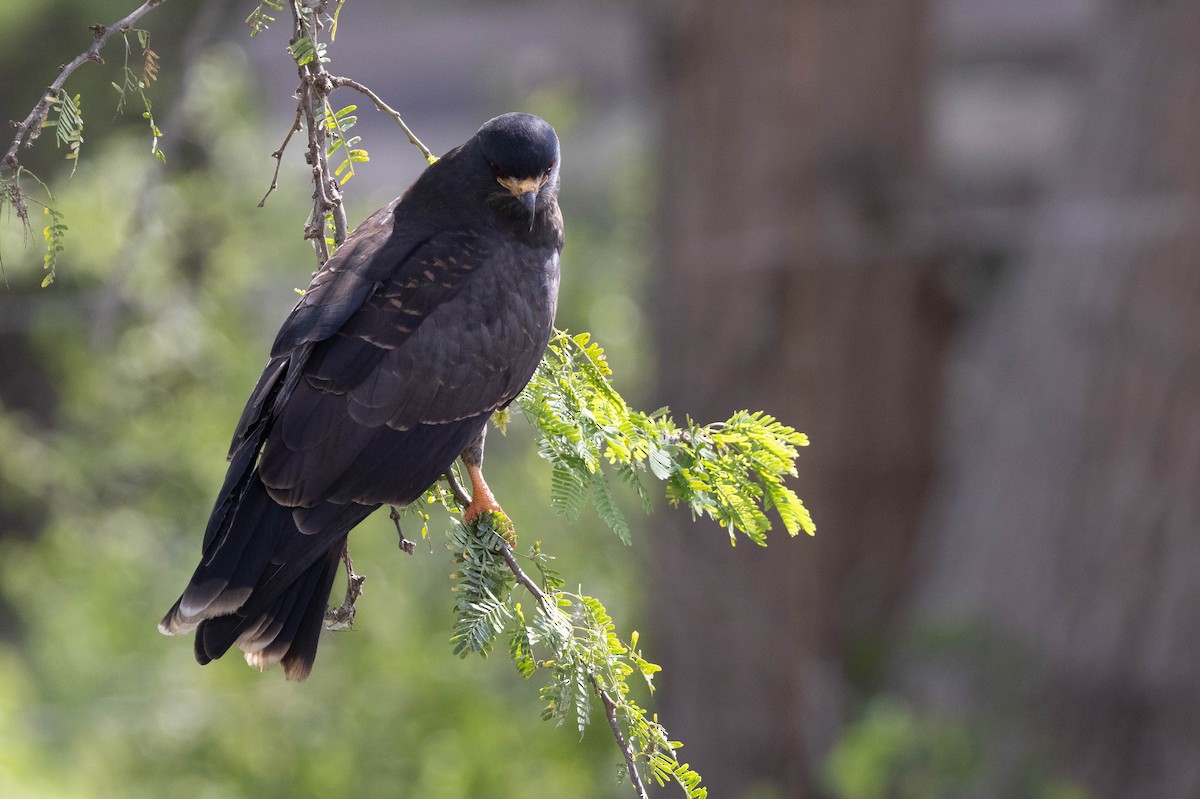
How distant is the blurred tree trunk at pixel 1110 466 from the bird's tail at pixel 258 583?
3.99m

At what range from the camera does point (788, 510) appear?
2.27 metres

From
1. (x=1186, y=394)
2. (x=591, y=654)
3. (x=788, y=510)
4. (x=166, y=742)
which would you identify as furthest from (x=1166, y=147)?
(x=166, y=742)

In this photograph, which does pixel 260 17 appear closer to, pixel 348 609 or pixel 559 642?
pixel 348 609

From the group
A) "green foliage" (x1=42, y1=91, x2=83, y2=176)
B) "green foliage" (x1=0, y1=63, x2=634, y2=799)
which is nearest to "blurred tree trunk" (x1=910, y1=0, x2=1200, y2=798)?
"green foliage" (x1=0, y1=63, x2=634, y2=799)

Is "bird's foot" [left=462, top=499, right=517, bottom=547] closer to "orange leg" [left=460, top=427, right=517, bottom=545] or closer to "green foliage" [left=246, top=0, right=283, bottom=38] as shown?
"orange leg" [left=460, top=427, right=517, bottom=545]

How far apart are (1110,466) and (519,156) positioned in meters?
3.57

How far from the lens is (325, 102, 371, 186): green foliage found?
7.29 ft

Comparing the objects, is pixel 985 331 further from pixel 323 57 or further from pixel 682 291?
pixel 323 57

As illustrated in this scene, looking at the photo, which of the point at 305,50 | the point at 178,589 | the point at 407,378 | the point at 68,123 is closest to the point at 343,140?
the point at 305,50

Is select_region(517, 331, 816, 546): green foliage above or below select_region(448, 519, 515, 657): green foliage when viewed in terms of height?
above

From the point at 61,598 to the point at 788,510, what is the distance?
202 inches

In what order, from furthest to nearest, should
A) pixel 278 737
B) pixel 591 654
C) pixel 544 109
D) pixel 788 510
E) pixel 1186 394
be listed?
pixel 544 109
pixel 278 737
pixel 1186 394
pixel 788 510
pixel 591 654

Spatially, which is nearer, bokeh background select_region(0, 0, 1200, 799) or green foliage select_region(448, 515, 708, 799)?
green foliage select_region(448, 515, 708, 799)

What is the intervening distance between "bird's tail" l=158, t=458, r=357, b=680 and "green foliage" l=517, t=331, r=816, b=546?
404 mm
